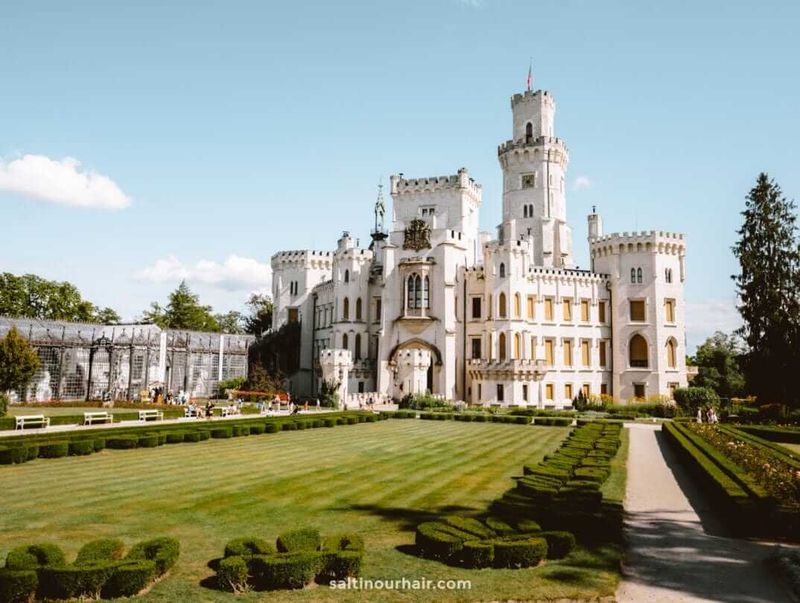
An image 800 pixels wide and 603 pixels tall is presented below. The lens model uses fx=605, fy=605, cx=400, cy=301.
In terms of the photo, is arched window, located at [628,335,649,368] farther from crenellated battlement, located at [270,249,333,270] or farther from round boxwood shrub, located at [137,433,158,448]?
round boxwood shrub, located at [137,433,158,448]

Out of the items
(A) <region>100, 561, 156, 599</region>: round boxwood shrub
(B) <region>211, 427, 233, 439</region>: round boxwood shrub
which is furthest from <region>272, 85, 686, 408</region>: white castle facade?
(A) <region>100, 561, 156, 599</region>: round boxwood shrub

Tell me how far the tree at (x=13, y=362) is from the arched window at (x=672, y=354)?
54614 millimetres

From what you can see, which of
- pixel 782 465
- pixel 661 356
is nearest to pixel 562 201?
pixel 661 356

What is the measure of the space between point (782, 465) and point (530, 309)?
1633 inches

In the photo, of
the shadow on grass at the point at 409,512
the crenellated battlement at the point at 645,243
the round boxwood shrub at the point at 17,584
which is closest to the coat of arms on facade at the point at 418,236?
the crenellated battlement at the point at 645,243

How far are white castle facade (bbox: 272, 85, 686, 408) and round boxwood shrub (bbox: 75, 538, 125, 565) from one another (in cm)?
4436

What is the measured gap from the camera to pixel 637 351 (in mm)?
59594

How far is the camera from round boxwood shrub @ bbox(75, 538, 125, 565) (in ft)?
27.6

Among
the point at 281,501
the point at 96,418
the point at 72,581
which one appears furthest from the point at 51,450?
the point at 72,581

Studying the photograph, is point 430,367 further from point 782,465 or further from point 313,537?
point 313,537

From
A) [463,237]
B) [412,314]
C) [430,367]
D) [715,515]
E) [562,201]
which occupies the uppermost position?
[562,201]

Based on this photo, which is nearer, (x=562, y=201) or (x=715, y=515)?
(x=715, y=515)

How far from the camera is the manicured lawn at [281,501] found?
351 inches

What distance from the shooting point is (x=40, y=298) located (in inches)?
3012
